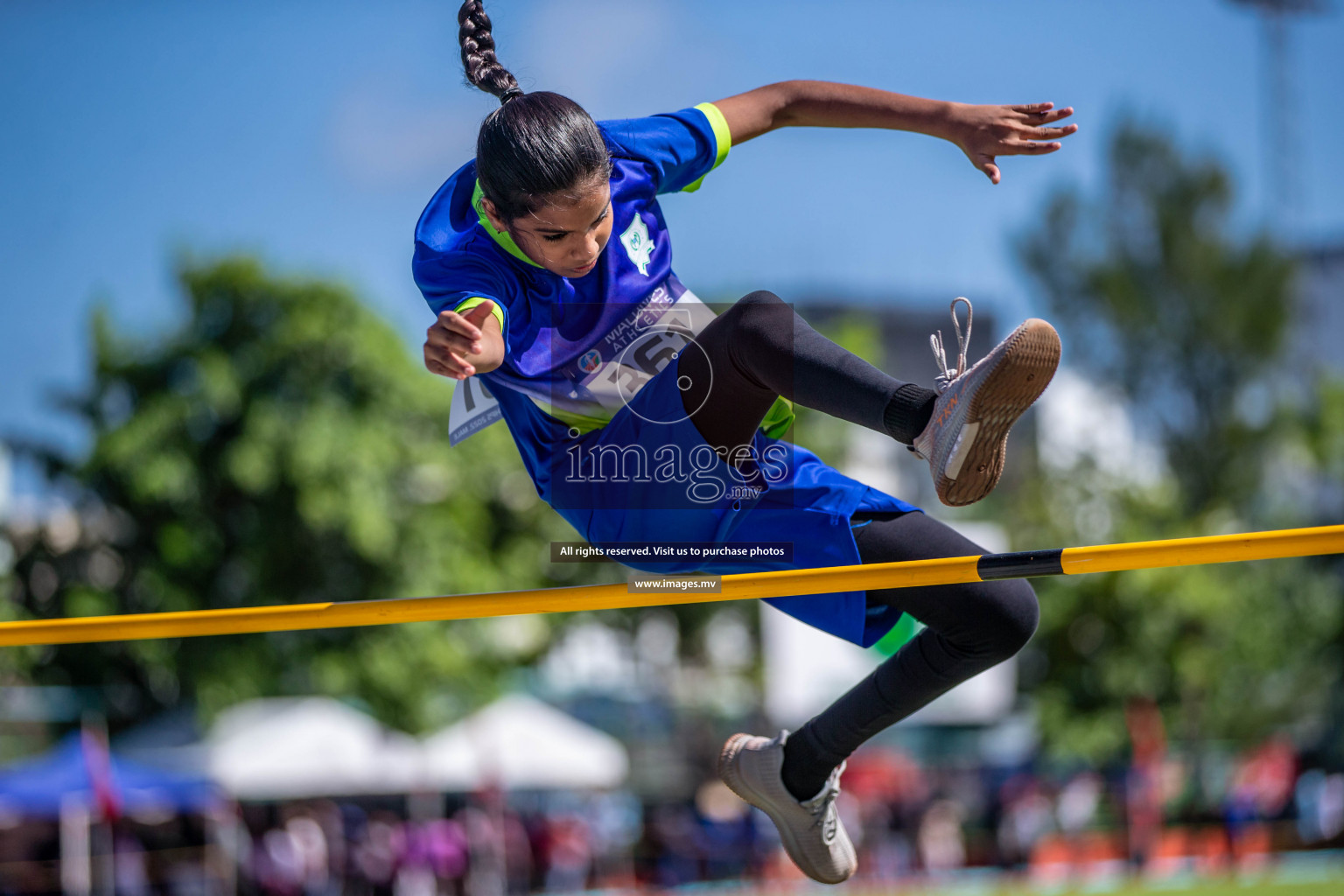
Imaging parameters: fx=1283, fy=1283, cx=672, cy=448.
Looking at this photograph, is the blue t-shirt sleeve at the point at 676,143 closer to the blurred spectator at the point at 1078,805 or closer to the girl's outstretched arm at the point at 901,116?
the girl's outstretched arm at the point at 901,116

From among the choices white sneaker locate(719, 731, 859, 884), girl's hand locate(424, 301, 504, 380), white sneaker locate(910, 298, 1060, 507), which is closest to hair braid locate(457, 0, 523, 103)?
girl's hand locate(424, 301, 504, 380)

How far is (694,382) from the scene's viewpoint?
281cm

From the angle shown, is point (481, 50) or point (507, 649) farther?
point (507, 649)

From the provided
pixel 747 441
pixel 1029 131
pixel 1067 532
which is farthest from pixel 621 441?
pixel 1067 532

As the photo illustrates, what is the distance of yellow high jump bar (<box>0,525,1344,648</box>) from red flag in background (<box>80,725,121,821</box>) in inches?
357

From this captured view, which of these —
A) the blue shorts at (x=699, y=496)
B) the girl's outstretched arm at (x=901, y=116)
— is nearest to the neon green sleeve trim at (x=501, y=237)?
the blue shorts at (x=699, y=496)

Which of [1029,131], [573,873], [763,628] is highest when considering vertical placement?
[1029,131]

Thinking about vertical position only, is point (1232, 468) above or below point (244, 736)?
above

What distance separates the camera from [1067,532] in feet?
70.3

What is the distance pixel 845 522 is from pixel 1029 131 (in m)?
1.05

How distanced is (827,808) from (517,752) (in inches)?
463

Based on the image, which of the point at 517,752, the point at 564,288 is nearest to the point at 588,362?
the point at 564,288

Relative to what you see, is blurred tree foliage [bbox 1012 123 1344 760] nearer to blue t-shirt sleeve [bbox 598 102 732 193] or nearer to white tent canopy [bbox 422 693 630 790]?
white tent canopy [bbox 422 693 630 790]

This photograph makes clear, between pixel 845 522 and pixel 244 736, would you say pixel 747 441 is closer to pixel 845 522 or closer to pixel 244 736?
pixel 845 522
